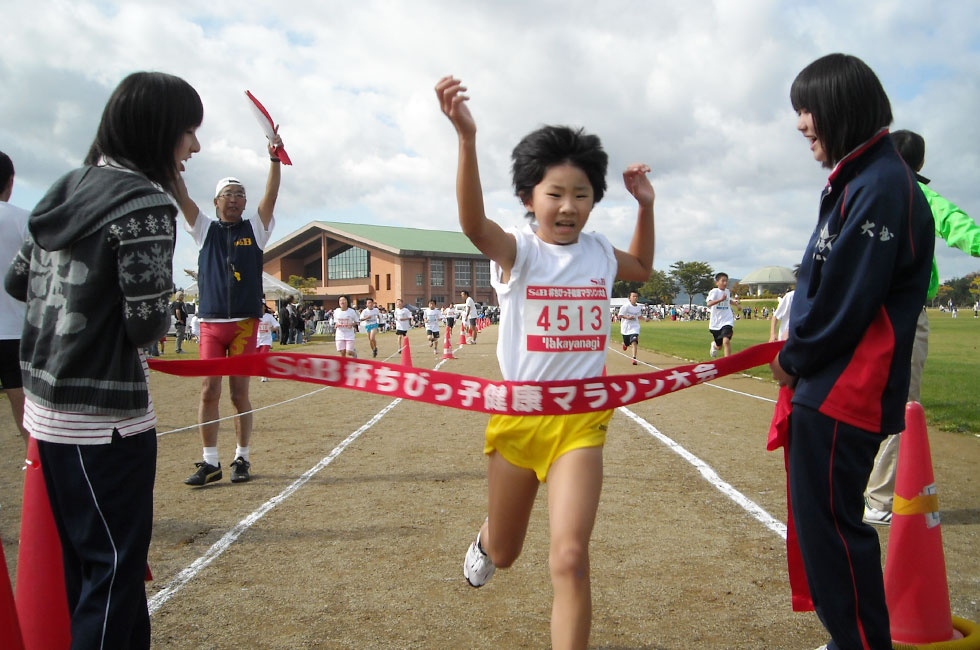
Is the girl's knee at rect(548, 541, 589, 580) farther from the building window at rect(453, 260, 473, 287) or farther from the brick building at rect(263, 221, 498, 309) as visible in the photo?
the building window at rect(453, 260, 473, 287)

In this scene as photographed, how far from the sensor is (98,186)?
6.76ft

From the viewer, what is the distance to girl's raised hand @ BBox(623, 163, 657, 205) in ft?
10.6

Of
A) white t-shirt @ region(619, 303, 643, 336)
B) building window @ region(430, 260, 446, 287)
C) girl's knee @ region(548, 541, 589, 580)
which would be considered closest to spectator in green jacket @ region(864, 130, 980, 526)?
girl's knee @ region(548, 541, 589, 580)

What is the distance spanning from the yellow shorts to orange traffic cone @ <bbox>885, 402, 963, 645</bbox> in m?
1.66

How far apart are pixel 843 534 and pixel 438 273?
82.5 metres

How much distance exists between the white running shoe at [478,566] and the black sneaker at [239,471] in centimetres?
335

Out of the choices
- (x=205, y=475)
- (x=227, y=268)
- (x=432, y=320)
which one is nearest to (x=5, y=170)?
(x=227, y=268)

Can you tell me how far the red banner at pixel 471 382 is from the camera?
2709mm

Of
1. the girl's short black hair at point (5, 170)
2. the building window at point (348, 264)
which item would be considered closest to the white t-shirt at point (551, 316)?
the girl's short black hair at point (5, 170)

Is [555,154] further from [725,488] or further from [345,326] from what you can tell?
[345,326]

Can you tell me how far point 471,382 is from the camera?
297 cm

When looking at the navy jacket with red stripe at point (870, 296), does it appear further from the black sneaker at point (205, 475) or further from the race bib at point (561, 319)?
the black sneaker at point (205, 475)

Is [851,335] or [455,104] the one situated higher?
[455,104]

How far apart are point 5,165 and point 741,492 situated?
5.98 m
